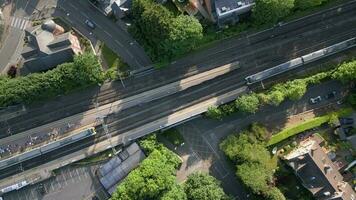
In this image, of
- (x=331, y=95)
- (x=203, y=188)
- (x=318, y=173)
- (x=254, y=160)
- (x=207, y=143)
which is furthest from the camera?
(x=207, y=143)

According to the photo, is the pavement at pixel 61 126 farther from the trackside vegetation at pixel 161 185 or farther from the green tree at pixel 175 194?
the green tree at pixel 175 194

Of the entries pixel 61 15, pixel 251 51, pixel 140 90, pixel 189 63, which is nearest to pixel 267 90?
pixel 251 51

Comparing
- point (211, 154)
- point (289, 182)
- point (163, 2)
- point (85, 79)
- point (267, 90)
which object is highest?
point (163, 2)

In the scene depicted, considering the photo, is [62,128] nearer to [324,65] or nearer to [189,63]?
[189,63]

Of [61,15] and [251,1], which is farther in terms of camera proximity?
[61,15]

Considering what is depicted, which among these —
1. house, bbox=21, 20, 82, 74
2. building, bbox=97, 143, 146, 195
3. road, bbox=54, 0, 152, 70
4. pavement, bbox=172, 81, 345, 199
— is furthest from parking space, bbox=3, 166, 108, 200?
road, bbox=54, 0, 152, 70

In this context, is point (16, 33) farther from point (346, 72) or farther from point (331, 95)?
point (346, 72)

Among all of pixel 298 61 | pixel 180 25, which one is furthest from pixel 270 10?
pixel 180 25
